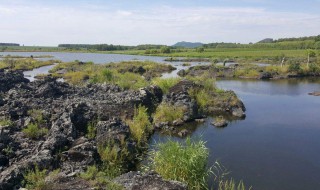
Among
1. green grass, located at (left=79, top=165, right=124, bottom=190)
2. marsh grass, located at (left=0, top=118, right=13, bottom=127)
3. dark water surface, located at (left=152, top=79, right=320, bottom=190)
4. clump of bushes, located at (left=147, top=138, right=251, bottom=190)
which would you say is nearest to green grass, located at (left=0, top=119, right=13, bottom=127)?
marsh grass, located at (left=0, top=118, right=13, bottom=127)

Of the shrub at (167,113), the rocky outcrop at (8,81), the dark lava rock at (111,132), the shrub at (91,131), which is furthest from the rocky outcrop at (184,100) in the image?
the rocky outcrop at (8,81)

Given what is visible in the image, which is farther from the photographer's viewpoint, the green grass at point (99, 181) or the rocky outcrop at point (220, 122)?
the rocky outcrop at point (220, 122)

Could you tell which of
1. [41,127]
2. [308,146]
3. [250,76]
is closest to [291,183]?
[308,146]

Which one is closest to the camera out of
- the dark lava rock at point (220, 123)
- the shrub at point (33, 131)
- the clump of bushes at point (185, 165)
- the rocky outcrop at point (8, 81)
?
the clump of bushes at point (185, 165)

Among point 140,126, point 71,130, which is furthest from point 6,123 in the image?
point 140,126

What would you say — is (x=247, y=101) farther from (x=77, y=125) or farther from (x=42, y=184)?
(x=42, y=184)

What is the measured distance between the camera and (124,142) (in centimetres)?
2306

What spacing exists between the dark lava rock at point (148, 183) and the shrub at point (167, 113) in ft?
51.4

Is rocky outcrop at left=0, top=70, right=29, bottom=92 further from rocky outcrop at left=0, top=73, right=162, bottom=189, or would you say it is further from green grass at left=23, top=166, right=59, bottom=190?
green grass at left=23, top=166, right=59, bottom=190

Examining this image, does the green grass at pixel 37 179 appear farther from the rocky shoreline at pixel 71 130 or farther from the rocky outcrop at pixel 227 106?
the rocky outcrop at pixel 227 106

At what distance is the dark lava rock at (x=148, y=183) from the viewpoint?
15663mm

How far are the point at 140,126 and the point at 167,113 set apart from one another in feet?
19.6

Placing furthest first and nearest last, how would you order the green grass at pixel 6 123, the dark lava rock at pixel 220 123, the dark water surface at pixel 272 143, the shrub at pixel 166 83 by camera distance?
the shrub at pixel 166 83 < the dark lava rock at pixel 220 123 < the green grass at pixel 6 123 < the dark water surface at pixel 272 143

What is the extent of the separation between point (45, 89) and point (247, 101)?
2555cm
